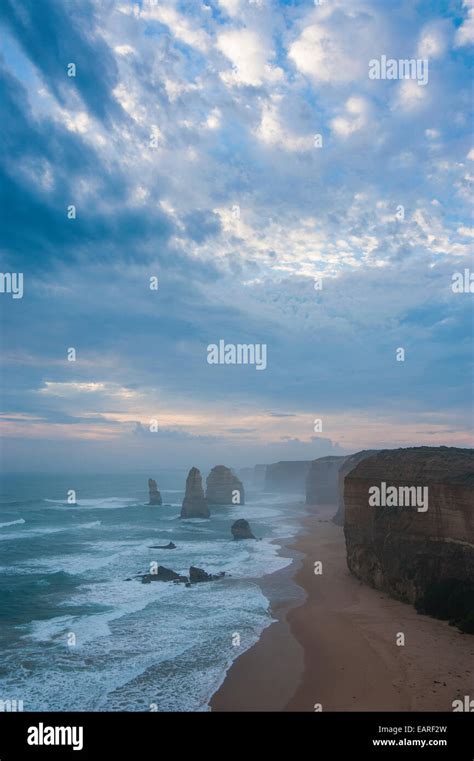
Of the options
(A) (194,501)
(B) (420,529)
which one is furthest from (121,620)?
(A) (194,501)

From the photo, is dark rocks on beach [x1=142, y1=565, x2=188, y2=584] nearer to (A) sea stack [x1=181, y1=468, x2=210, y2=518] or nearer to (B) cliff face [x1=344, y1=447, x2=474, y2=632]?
(B) cliff face [x1=344, y1=447, x2=474, y2=632]

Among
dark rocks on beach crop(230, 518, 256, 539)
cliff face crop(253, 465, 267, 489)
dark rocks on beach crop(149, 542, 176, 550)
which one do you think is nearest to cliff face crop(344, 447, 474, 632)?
dark rocks on beach crop(149, 542, 176, 550)

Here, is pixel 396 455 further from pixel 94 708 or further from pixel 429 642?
pixel 94 708

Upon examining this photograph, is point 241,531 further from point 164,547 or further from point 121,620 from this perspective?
point 121,620
